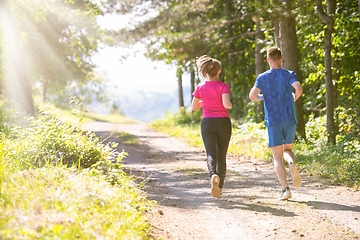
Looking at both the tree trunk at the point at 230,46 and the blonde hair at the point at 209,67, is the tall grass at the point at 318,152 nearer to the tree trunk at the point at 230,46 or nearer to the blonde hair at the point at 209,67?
the blonde hair at the point at 209,67

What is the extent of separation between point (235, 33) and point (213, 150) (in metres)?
13.8

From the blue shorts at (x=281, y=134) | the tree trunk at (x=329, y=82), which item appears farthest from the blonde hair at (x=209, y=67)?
the tree trunk at (x=329, y=82)

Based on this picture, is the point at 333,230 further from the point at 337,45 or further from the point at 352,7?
the point at 352,7

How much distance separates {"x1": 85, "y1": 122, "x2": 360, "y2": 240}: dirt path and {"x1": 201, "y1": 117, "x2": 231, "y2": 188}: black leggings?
1.93 feet

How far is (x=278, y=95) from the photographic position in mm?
4328

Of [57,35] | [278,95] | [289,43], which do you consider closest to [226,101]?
[278,95]

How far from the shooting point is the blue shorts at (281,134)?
14.2 feet

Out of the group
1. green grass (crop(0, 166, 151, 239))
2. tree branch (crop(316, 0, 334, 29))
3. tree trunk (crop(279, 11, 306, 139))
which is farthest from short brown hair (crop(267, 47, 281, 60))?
tree trunk (crop(279, 11, 306, 139))

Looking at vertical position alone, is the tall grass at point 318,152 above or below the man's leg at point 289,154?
below

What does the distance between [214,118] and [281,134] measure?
1.02m

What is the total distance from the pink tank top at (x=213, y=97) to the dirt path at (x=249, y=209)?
1.38m

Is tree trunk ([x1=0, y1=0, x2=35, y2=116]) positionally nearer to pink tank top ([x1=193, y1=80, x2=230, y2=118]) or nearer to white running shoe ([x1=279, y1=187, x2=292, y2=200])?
pink tank top ([x1=193, y1=80, x2=230, y2=118])

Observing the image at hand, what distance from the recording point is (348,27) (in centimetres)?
916

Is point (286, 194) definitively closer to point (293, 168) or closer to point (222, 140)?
point (293, 168)
